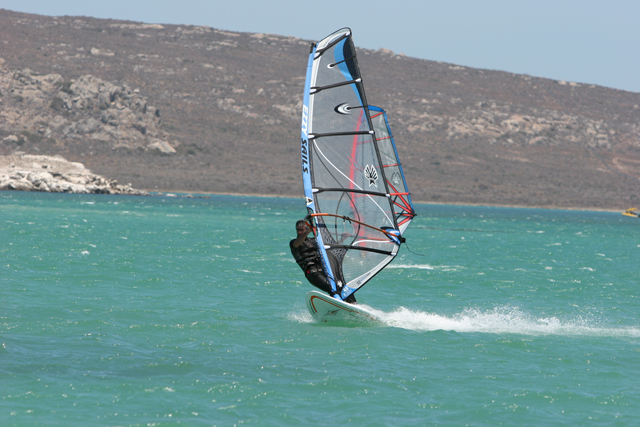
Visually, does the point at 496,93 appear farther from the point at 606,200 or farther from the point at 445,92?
the point at 606,200

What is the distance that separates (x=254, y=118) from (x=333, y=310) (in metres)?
111

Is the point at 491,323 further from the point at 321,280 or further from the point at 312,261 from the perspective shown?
the point at 312,261

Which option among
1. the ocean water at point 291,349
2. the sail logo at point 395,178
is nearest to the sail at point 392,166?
the sail logo at point 395,178

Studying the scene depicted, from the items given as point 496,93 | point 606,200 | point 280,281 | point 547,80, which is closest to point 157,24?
point 496,93

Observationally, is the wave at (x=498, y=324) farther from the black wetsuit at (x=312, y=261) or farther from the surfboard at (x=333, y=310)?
the black wetsuit at (x=312, y=261)

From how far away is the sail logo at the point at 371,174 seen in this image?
11984 mm

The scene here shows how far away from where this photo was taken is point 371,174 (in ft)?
39.3

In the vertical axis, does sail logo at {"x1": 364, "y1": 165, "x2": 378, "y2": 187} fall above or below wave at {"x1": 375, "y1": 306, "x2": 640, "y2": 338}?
above

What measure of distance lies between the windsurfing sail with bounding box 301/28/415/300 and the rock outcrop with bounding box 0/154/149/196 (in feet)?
254

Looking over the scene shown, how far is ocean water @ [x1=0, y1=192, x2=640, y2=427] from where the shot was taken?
7632 mm

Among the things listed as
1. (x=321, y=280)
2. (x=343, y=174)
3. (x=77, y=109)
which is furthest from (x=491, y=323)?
(x=77, y=109)

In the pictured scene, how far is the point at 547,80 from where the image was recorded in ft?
506

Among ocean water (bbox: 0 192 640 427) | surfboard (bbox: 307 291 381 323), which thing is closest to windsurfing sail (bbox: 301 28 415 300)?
surfboard (bbox: 307 291 381 323)

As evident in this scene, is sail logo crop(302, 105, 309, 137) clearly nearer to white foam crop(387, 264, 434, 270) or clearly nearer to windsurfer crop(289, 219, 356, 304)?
windsurfer crop(289, 219, 356, 304)
